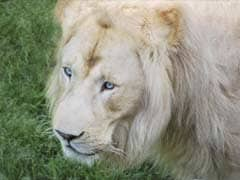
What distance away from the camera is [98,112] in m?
3.27

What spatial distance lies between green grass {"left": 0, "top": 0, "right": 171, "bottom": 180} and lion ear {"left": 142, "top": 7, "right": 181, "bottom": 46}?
0.90m

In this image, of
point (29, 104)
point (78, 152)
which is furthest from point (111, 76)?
point (29, 104)

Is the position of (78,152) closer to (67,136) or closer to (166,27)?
(67,136)

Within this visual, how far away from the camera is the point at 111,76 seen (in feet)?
10.6

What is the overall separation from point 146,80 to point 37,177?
1349 mm

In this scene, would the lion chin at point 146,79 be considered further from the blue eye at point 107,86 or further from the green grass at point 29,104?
the green grass at point 29,104

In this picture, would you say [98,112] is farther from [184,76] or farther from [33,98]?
[33,98]

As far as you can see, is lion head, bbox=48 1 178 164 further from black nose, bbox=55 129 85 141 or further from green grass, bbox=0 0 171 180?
green grass, bbox=0 0 171 180

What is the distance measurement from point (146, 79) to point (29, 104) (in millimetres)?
1827

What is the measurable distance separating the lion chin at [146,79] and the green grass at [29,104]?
58cm

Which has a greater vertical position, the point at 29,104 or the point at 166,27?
the point at 166,27

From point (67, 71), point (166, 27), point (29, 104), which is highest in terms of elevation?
point (166, 27)

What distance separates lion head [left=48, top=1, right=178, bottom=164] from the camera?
323 cm

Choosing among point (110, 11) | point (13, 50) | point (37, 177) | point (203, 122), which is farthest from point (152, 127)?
point (13, 50)
